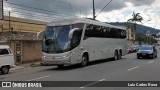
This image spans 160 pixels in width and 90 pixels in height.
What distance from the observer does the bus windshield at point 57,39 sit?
22.9m

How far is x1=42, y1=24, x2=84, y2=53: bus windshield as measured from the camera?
22.9 meters

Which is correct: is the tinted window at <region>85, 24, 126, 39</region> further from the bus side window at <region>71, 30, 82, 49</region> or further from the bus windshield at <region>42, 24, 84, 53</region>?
the bus windshield at <region>42, 24, 84, 53</region>

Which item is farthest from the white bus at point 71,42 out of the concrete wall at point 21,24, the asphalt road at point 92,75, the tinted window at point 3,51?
the concrete wall at point 21,24

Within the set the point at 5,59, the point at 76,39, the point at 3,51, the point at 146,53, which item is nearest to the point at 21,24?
the point at 146,53

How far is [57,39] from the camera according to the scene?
2303 centimetres

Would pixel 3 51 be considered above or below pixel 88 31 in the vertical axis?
below

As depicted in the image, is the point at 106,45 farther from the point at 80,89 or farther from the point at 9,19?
the point at 80,89

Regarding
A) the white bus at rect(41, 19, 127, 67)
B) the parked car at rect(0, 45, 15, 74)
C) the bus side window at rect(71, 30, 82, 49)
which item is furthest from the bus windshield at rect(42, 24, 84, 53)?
the parked car at rect(0, 45, 15, 74)

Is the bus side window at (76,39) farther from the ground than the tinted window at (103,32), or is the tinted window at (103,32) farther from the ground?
the tinted window at (103,32)

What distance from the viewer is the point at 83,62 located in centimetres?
2506

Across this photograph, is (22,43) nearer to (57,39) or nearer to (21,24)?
(57,39)

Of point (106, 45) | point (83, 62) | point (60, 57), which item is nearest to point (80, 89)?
point (60, 57)

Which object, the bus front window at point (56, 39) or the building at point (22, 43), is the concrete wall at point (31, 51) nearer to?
the building at point (22, 43)

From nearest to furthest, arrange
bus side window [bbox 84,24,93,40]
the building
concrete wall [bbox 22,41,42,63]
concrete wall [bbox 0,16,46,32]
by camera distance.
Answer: bus side window [bbox 84,24,93,40] < the building < concrete wall [bbox 22,41,42,63] < concrete wall [bbox 0,16,46,32]
